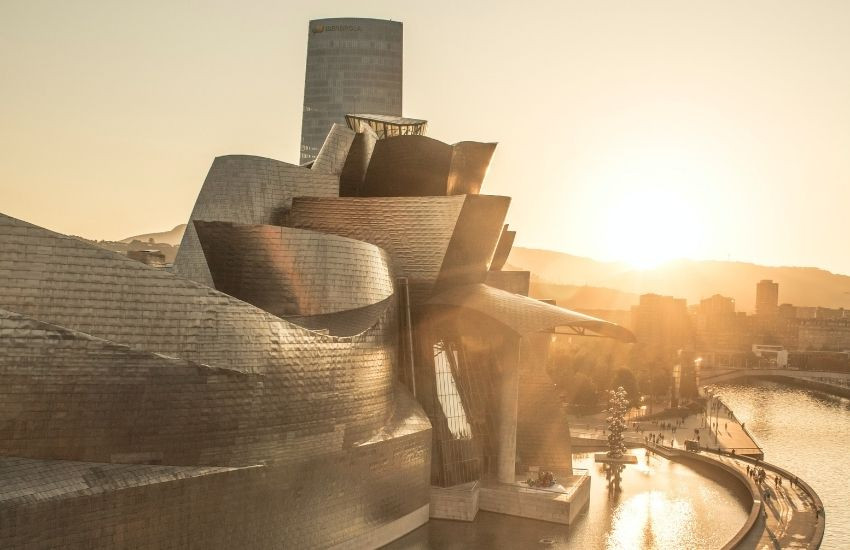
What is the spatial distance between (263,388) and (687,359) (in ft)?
323

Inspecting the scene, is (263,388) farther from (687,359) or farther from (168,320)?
(687,359)

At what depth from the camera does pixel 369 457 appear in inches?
1143

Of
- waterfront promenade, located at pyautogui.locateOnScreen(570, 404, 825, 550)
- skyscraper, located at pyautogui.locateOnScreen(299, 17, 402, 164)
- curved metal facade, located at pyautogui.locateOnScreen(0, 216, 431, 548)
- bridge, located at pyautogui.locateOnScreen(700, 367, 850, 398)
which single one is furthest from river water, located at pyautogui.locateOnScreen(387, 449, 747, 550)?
bridge, located at pyautogui.locateOnScreen(700, 367, 850, 398)

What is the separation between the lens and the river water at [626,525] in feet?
103

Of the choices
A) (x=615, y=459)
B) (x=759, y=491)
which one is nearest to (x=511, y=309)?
(x=615, y=459)

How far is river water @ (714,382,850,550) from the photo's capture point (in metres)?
53.0

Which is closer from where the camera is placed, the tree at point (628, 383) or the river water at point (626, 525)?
the river water at point (626, 525)

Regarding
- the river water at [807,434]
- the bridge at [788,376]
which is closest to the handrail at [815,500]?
the river water at [807,434]

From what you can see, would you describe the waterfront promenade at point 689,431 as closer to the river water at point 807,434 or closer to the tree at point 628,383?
the river water at point 807,434

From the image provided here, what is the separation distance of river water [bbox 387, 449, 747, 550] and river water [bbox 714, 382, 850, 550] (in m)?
7.10

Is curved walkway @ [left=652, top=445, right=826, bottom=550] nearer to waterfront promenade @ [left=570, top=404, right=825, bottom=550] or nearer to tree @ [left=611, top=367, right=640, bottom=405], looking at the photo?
waterfront promenade @ [left=570, top=404, right=825, bottom=550]

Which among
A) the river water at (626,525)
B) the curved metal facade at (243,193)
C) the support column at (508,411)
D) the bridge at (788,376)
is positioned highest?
the curved metal facade at (243,193)

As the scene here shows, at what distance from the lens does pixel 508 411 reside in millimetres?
36219

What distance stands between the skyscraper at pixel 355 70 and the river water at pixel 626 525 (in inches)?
3265
